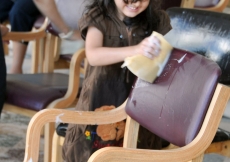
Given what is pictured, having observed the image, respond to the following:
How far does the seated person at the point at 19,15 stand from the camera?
2.33 m

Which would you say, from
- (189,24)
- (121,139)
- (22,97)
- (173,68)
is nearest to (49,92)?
(22,97)

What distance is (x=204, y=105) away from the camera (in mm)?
930

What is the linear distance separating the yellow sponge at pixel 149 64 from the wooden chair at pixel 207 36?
1.07 ft

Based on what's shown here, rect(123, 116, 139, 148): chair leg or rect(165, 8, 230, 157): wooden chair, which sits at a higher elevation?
rect(165, 8, 230, 157): wooden chair

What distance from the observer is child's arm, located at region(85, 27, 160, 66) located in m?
0.99

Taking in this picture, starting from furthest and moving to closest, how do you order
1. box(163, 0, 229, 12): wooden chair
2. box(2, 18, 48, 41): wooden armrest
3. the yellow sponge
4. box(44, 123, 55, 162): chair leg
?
box(163, 0, 229, 12): wooden chair, box(2, 18, 48, 41): wooden armrest, box(44, 123, 55, 162): chair leg, the yellow sponge

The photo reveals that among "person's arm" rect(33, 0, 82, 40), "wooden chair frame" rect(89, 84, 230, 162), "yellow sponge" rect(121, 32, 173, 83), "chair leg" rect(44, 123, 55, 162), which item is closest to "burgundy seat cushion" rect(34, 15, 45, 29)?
"person's arm" rect(33, 0, 82, 40)

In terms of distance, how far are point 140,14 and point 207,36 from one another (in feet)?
0.89

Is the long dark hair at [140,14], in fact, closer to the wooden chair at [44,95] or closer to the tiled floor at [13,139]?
the wooden chair at [44,95]

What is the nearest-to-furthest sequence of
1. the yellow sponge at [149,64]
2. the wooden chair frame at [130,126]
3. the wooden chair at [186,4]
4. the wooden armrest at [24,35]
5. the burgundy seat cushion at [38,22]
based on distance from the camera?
the wooden chair frame at [130,126], the yellow sponge at [149,64], the wooden armrest at [24,35], the wooden chair at [186,4], the burgundy seat cushion at [38,22]

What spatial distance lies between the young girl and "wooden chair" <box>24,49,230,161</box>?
78mm

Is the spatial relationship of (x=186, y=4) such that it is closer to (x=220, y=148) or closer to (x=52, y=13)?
(x=52, y=13)

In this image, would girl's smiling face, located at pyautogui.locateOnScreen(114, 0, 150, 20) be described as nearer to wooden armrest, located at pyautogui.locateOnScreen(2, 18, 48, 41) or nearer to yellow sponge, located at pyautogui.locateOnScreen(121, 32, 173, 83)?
yellow sponge, located at pyautogui.locateOnScreen(121, 32, 173, 83)

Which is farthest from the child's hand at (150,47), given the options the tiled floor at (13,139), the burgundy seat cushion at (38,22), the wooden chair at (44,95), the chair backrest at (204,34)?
the burgundy seat cushion at (38,22)
